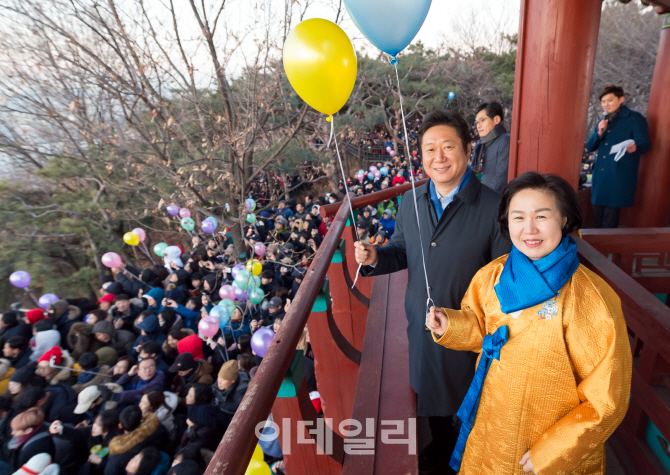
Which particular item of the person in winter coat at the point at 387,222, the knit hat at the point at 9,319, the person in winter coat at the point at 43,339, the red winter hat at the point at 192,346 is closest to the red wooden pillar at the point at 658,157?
the person in winter coat at the point at 387,222

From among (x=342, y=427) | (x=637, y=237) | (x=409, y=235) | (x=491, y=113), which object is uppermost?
(x=491, y=113)

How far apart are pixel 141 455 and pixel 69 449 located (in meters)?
0.92

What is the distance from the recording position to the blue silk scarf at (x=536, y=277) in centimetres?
108

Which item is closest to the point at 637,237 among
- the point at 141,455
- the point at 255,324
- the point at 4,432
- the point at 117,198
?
the point at 141,455

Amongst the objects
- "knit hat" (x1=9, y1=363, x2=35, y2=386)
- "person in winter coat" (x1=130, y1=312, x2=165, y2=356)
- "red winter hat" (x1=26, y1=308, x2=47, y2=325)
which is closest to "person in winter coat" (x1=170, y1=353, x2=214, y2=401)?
"person in winter coat" (x1=130, y1=312, x2=165, y2=356)

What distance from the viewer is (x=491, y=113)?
3102 mm

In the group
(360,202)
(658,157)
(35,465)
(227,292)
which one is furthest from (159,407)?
(658,157)

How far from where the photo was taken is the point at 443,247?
4.96 ft

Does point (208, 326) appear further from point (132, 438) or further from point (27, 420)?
point (27, 420)

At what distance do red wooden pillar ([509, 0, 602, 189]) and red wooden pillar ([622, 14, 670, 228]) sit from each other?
1751 mm

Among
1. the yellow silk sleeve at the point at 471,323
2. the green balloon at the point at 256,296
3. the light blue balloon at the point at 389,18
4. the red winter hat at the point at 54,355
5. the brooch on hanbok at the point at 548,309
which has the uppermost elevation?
the light blue balloon at the point at 389,18

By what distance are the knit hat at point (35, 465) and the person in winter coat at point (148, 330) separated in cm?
193

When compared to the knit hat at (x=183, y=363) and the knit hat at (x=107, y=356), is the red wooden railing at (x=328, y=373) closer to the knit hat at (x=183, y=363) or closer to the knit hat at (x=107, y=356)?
the knit hat at (x=183, y=363)

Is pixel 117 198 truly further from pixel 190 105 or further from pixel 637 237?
pixel 637 237
